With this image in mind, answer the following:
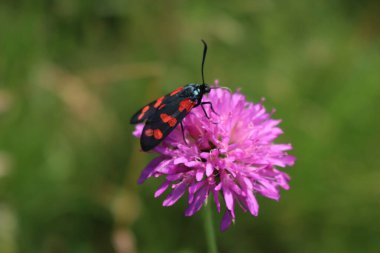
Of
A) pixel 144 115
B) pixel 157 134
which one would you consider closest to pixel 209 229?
pixel 157 134

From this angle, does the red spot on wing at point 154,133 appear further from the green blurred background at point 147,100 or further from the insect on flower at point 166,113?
the green blurred background at point 147,100

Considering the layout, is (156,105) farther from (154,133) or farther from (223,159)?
(223,159)

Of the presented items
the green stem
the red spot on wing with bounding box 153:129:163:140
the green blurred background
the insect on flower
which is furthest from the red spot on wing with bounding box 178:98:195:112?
the green blurred background

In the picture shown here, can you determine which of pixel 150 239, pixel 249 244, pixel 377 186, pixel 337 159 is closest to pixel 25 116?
pixel 150 239

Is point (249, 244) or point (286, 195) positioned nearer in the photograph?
point (249, 244)

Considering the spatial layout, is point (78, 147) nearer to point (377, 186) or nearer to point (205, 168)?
point (205, 168)

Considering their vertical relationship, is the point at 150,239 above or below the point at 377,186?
below

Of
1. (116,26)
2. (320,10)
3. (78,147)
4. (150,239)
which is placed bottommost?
(150,239)

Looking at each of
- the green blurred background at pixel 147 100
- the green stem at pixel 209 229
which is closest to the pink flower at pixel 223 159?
the green stem at pixel 209 229

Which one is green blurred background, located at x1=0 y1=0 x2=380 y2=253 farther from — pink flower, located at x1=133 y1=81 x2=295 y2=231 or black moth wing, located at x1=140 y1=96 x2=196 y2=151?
black moth wing, located at x1=140 y1=96 x2=196 y2=151
